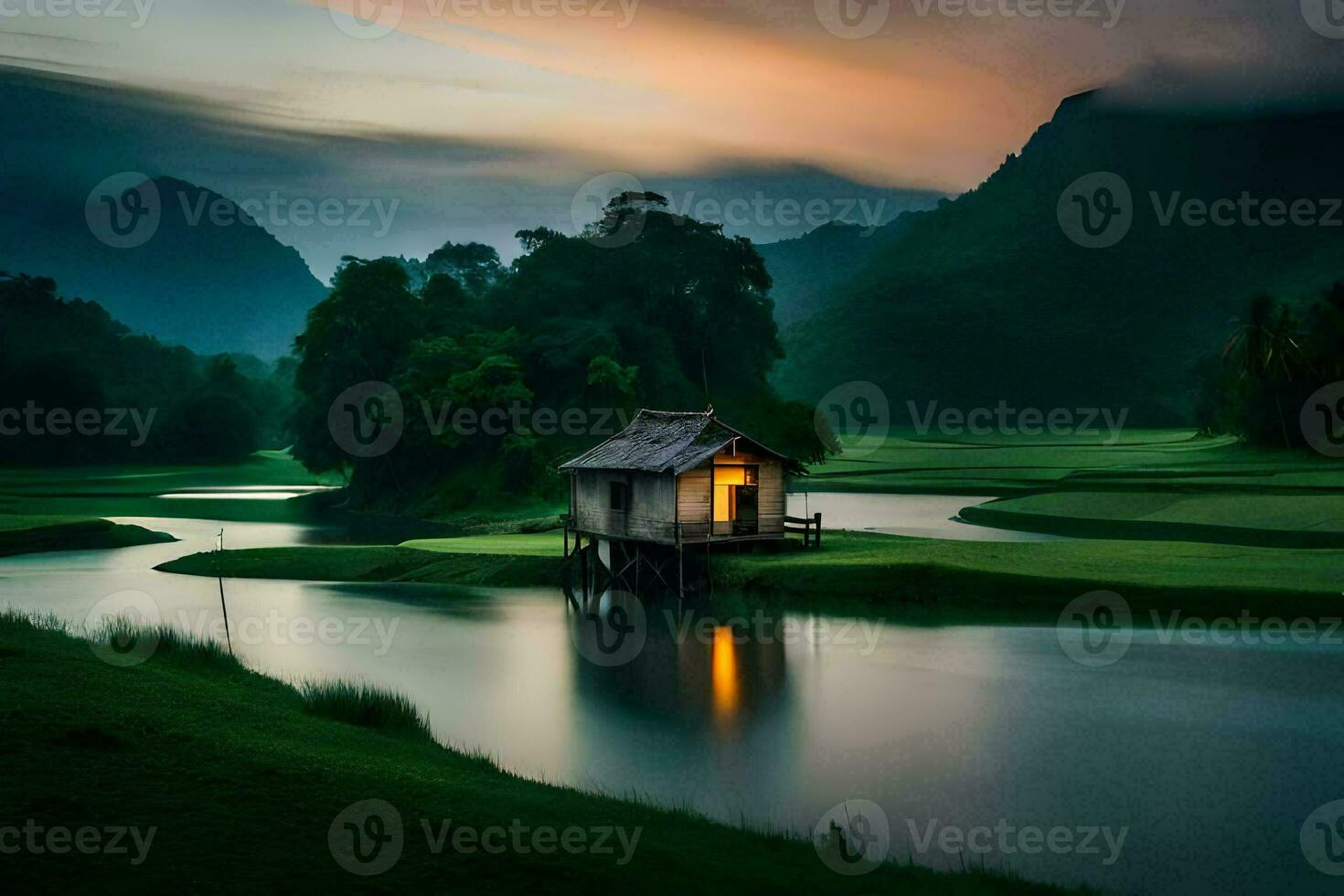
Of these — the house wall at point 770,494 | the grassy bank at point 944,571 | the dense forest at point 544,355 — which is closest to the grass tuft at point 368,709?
the grassy bank at point 944,571

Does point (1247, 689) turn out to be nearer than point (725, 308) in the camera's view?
Yes

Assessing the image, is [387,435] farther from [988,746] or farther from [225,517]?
[988,746]

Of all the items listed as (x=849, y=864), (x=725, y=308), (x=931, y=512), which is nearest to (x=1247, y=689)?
(x=849, y=864)

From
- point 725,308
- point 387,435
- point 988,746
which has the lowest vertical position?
point 988,746

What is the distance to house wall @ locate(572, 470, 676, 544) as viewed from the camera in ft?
135

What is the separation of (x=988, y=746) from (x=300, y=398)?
338 feet

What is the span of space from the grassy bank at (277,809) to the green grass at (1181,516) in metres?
38.8

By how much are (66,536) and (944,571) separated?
153 feet

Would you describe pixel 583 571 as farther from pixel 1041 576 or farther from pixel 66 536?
pixel 66 536

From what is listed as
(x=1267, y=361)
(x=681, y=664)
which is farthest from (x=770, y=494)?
(x=1267, y=361)

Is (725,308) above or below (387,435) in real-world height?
above

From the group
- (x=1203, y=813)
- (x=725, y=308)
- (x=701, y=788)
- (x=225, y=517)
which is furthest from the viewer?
(x=725, y=308)

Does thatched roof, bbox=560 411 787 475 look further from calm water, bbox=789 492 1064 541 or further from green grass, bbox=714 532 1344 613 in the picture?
calm water, bbox=789 492 1064 541

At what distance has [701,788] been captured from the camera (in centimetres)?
1816
